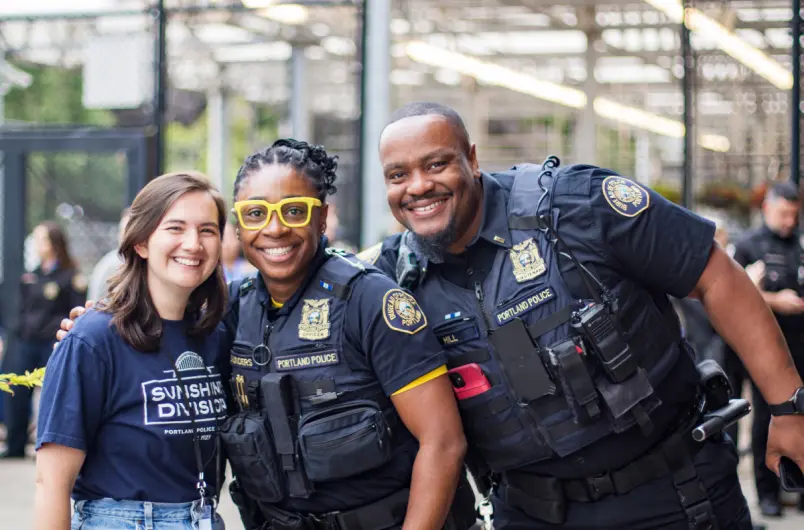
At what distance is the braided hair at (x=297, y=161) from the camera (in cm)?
274

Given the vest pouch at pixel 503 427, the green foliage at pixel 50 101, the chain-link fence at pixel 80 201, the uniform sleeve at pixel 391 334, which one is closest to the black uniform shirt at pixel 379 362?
the uniform sleeve at pixel 391 334

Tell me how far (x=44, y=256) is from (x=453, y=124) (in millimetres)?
5864

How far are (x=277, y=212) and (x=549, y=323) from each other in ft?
2.53

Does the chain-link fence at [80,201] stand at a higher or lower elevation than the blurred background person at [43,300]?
higher

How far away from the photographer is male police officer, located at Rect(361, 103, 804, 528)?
2.68 meters

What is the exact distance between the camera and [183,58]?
1372cm

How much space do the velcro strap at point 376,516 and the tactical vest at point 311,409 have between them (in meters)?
0.10

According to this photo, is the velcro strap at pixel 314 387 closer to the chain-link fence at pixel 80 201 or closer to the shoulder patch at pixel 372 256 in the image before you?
the shoulder patch at pixel 372 256

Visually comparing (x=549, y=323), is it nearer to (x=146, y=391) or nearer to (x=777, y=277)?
(x=146, y=391)

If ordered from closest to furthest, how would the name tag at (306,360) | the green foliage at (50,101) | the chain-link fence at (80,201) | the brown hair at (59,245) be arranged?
the name tag at (306,360) → the brown hair at (59,245) → the chain-link fence at (80,201) → the green foliage at (50,101)

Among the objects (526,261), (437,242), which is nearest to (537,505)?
(526,261)

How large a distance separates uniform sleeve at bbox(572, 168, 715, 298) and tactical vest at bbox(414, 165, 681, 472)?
87 millimetres

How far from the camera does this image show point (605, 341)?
2646mm

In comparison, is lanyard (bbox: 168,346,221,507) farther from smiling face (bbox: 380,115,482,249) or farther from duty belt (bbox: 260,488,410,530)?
smiling face (bbox: 380,115,482,249)
